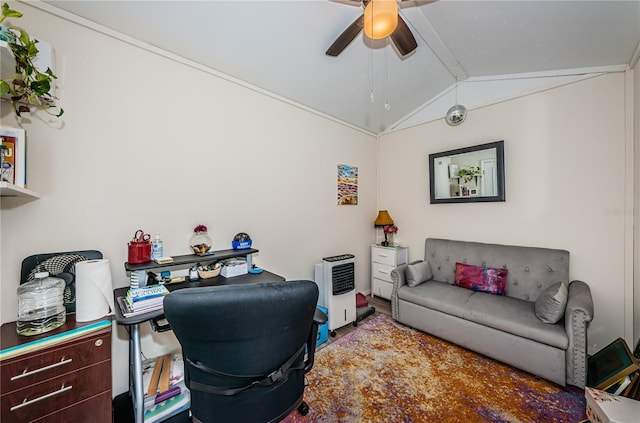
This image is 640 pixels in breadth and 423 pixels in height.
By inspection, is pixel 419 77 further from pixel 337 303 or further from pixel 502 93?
pixel 337 303

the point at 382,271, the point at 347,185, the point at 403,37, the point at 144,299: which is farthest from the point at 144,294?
the point at 382,271

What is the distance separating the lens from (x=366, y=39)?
2.07 metres

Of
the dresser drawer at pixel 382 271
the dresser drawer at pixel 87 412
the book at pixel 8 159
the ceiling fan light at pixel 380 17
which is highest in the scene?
the ceiling fan light at pixel 380 17

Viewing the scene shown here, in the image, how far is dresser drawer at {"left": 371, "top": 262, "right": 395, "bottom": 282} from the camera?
3169 millimetres

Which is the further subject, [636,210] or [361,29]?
[636,210]

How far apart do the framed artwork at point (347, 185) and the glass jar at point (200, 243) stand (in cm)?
168

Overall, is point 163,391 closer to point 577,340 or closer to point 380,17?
point 380,17

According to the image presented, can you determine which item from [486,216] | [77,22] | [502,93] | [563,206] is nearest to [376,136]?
[502,93]

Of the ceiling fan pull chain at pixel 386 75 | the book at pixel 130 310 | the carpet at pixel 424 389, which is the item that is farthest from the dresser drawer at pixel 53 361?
the ceiling fan pull chain at pixel 386 75

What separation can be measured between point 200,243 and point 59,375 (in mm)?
980

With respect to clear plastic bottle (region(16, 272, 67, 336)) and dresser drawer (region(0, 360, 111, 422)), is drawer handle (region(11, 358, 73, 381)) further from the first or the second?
clear plastic bottle (region(16, 272, 67, 336))

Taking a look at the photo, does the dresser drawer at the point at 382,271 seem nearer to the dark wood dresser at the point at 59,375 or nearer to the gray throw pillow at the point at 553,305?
the gray throw pillow at the point at 553,305

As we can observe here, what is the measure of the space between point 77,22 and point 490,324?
12.0 feet

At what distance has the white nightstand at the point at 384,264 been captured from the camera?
3139mm
